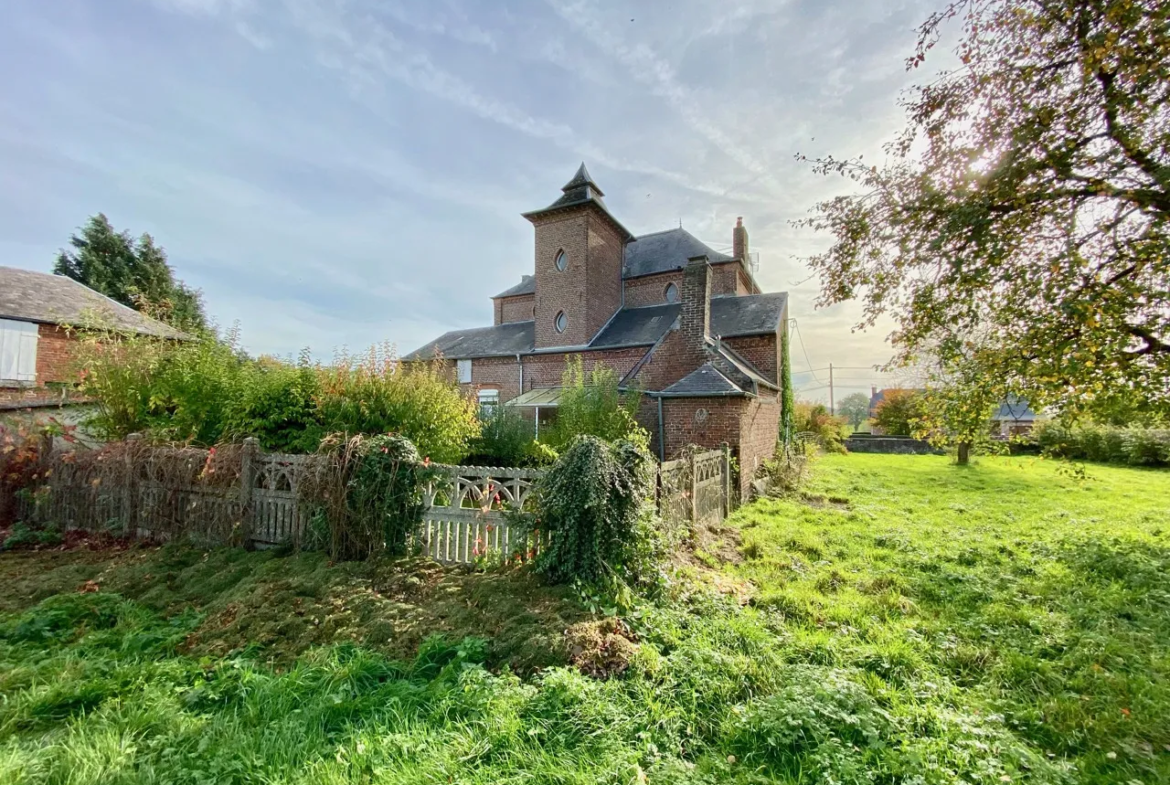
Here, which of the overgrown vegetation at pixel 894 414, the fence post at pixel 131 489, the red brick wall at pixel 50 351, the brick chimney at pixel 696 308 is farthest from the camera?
the overgrown vegetation at pixel 894 414

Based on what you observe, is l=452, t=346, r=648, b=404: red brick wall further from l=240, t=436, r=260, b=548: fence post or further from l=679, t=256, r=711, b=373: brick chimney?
l=240, t=436, r=260, b=548: fence post

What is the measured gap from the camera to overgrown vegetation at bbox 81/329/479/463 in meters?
7.05

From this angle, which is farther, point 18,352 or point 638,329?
point 638,329

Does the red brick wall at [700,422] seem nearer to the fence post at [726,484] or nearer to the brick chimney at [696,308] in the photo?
the fence post at [726,484]

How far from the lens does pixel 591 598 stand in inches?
167

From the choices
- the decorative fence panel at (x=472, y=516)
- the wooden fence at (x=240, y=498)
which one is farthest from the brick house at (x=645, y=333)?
the decorative fence panel at (x=472, y=516)

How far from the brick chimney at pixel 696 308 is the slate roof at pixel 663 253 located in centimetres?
916

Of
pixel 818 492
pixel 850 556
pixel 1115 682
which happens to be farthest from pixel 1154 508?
pixel 1115 682

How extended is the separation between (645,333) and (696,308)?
5003 millimetres

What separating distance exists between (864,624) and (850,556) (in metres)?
2.62

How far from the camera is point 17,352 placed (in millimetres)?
15242

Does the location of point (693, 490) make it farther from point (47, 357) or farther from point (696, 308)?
point (47, 357)

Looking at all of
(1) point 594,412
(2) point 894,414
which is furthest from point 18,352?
(2) point 894,414

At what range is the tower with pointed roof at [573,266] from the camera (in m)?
19.5
